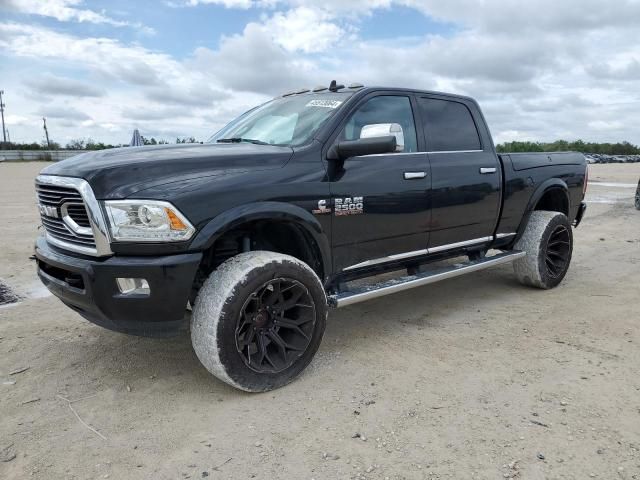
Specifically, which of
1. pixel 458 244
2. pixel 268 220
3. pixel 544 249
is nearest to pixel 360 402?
pixel 268 220

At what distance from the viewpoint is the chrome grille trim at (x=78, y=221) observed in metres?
2.77

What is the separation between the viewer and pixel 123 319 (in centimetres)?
290

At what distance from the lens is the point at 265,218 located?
3.13 meters

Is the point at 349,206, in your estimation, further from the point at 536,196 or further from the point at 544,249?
the point at 544,249

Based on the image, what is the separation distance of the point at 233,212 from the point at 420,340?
1.84 meters

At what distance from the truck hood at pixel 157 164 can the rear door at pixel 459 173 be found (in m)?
1.44

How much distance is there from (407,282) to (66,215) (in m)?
2.37

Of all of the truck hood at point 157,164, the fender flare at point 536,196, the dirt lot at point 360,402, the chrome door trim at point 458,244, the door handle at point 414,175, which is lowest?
the dirt lot at point 360,402

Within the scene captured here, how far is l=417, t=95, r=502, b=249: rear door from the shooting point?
4238 millimetres

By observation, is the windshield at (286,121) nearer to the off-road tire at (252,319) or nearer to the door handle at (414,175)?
the door handle at (414,175)

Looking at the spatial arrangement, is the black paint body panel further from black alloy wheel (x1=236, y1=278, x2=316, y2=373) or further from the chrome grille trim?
black alloy wheel (x1=236, y1=278, x2=316, y2=373)

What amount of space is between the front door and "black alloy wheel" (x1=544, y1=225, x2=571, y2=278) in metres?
1.96

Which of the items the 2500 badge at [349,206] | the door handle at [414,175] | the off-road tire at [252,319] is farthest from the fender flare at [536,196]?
the off-road tire at [252,319]

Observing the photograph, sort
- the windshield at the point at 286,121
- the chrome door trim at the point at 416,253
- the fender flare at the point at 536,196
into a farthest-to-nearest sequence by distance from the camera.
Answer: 1. the fender flare at the point at 536,196
2. the chrome door trim at the point at 416,253
3. the windshield at the point at 286,121
